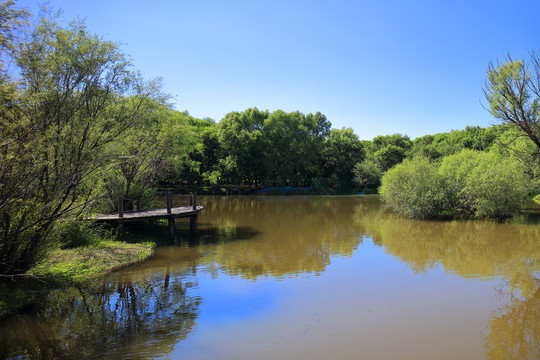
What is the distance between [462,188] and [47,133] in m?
25.5

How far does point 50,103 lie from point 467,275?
44.9 feet

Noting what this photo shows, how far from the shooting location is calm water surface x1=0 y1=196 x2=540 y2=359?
6.73m

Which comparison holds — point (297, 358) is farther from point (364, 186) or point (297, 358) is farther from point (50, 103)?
point (364, 186)

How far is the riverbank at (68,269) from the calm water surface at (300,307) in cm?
44

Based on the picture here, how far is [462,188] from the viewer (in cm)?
2491

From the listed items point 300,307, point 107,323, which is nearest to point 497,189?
point 300,307

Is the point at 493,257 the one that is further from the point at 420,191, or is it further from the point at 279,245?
the point at 420,191

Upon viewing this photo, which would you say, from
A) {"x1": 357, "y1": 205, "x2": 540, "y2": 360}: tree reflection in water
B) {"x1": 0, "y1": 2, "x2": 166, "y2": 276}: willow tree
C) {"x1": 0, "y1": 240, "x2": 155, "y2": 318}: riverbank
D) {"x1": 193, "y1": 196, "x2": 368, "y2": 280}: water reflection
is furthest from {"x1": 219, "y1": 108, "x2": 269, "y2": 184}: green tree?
{"x1": 0, "y1": 2, "x2": 166, "y2": 276}: willow tree

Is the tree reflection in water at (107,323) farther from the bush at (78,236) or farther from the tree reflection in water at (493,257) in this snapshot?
the tree reflection in water at (493,257)

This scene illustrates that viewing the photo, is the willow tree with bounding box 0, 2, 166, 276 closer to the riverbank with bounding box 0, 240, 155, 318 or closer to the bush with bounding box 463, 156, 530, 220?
the riverbank with bounding box 0, 240, 155, 318

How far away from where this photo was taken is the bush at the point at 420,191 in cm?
2516

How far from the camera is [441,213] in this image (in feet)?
85.4

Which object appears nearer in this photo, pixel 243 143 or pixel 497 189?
pixel 497 189

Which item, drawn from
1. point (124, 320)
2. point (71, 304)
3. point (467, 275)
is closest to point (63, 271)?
point (71, 304)
